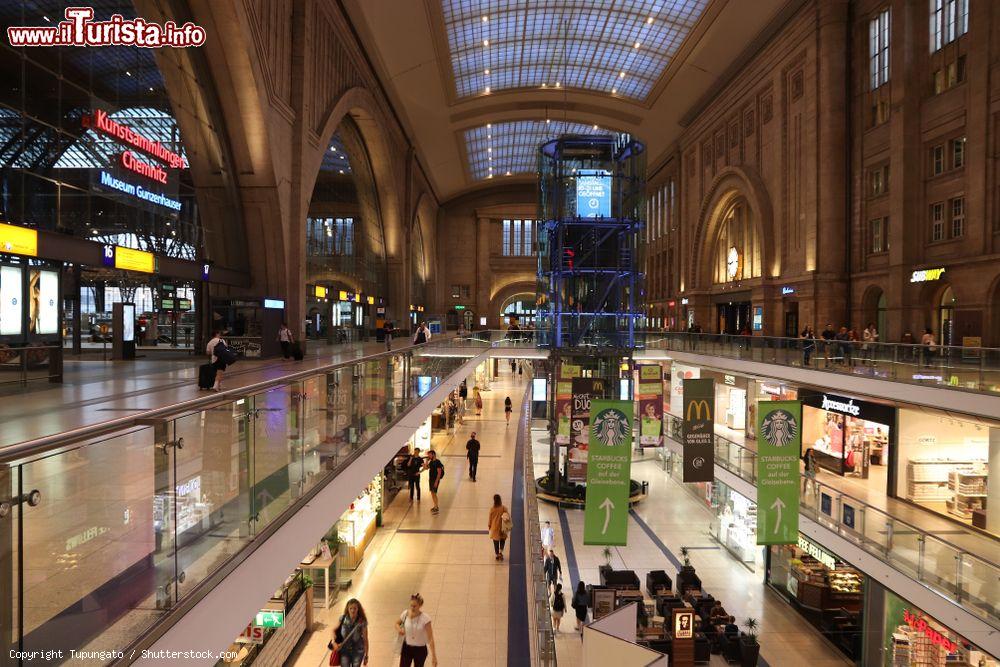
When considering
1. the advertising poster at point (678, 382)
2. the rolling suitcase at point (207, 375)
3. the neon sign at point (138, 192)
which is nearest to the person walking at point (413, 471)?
the rolling suitcase at point (207, 375)

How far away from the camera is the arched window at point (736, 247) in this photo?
35688mm

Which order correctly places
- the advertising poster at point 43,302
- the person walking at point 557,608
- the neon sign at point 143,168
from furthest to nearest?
the neon sign at point 143,168, the person walking at point 557,608, the advertising poster at point 43,302

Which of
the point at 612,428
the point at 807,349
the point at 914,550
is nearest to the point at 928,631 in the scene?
the point at 914,550

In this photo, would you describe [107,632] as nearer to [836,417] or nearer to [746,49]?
[836,417]

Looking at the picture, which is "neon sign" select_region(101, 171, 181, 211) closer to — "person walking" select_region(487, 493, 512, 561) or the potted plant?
"person walking" select_region(487, 493, 512, 561)

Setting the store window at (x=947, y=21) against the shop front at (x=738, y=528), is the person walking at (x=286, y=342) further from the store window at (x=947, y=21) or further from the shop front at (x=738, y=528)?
the store window at (x=947, y=21)

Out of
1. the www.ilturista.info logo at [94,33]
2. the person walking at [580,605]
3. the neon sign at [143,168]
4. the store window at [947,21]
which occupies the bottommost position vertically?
the person walking at [580,605]

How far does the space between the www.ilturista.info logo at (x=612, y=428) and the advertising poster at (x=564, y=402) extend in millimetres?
4987

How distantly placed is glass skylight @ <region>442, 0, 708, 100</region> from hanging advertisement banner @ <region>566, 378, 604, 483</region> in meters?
25.7

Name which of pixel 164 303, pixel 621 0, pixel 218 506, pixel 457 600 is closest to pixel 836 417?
pixel 457 600

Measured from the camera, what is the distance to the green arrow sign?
452 inches

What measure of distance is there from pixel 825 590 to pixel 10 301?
17.2 meters

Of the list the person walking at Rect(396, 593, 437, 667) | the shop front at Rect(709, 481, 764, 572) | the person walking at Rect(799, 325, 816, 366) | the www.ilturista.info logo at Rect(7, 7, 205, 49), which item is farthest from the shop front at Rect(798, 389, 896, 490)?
the www.ilturista.info logo at Rect(7, 7, 205, 49)

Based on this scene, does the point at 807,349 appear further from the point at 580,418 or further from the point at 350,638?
the point at 350,638
